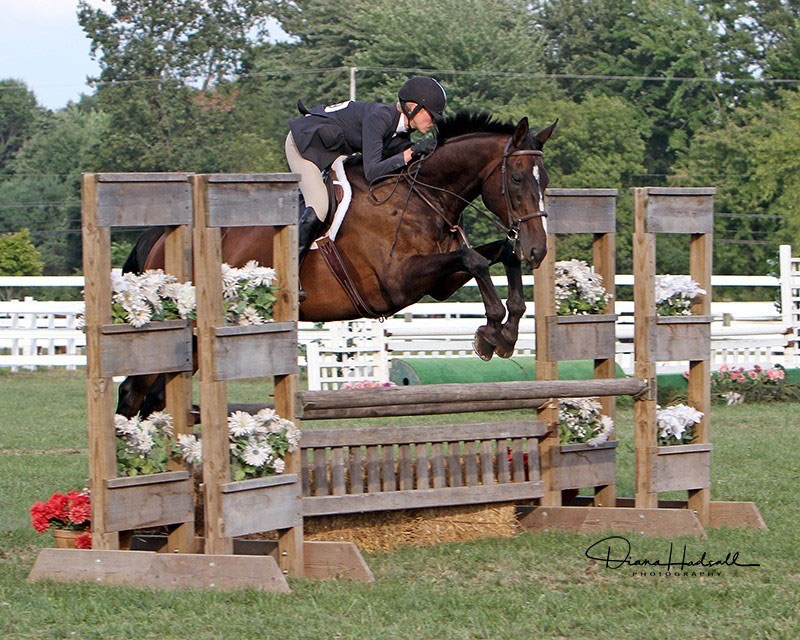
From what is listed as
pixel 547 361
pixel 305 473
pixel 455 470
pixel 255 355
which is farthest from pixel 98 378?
pixel 547 361

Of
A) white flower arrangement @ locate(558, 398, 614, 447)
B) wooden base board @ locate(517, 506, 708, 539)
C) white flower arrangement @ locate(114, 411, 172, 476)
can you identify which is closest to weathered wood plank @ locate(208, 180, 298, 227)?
white flower arrangement @ locate(114, 411, 172, 476)

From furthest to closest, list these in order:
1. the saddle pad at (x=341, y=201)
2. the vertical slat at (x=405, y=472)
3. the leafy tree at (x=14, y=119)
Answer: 1. the leafy tree at (x=14, y=119)
2. the saddle pad at (x=341, y=201)
3. the vertical slat at (x=405, y=472)

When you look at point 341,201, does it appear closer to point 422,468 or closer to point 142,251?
point 142,251

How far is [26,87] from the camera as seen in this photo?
5781cm

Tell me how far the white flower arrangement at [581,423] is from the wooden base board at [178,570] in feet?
6.76

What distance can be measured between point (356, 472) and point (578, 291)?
1.57m

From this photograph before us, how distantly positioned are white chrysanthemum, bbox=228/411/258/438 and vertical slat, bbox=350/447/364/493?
75 centimetres

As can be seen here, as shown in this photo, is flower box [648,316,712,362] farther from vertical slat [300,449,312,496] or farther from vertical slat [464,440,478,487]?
vertical slat [300,449,312,496]

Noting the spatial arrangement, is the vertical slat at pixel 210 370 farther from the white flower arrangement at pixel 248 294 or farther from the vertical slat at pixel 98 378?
the vertical slat at pixel 98 378

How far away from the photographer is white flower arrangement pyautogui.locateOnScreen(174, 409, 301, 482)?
504 cm

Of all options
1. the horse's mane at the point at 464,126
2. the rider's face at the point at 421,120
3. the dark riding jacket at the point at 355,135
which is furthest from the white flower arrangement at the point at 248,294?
the horse's mane at the point at 464,126

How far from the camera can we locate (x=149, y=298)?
4941mm

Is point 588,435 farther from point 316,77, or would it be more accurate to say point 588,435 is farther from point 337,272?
point 316,77

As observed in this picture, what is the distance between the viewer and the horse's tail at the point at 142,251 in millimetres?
6754
